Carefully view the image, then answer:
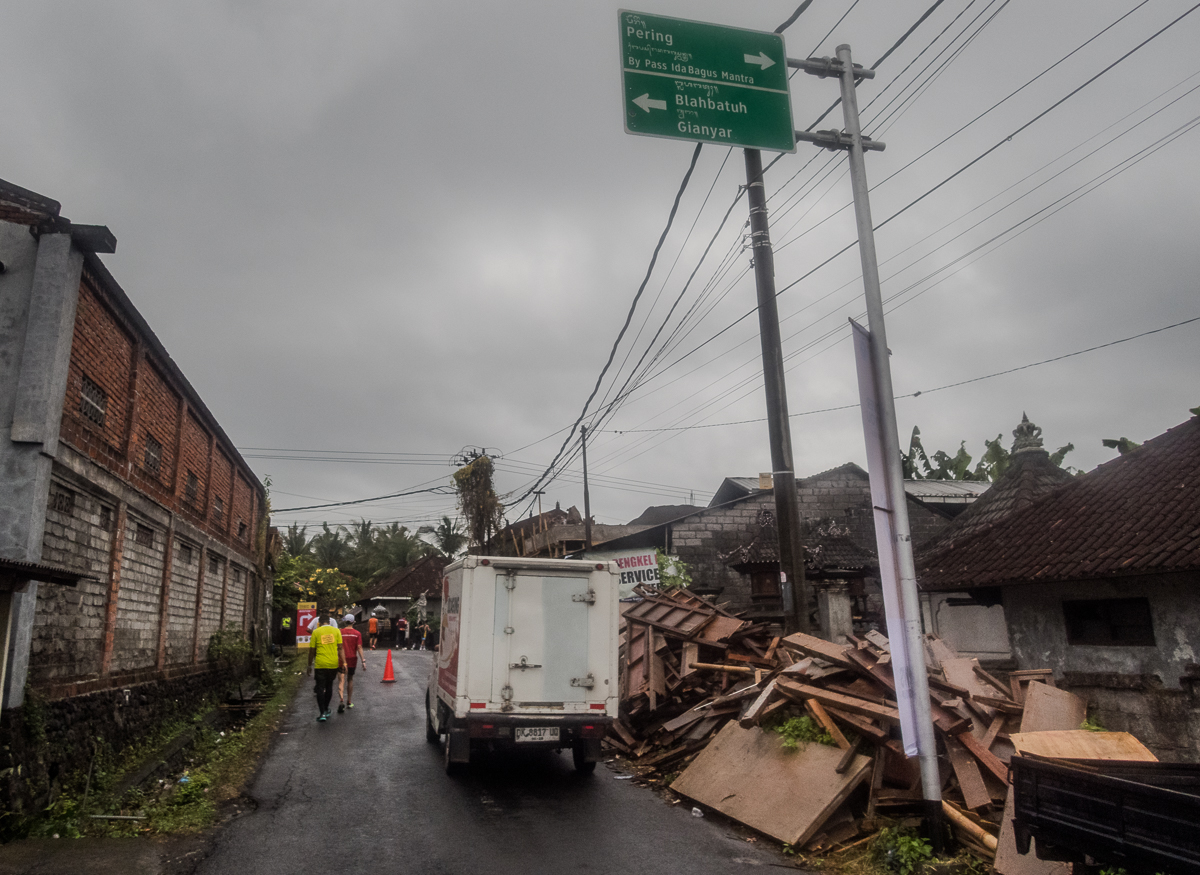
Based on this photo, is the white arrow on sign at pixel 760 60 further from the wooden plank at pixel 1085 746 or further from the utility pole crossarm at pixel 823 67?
the wooden plank at pixel 1085 746

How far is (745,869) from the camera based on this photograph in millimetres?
6168

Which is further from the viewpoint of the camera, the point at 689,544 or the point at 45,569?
the point at 689,544

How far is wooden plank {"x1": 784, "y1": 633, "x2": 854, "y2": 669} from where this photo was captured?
8859 millimetres

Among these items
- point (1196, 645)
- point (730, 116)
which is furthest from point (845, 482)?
point (730, 116)

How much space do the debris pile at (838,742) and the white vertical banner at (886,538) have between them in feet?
2.82

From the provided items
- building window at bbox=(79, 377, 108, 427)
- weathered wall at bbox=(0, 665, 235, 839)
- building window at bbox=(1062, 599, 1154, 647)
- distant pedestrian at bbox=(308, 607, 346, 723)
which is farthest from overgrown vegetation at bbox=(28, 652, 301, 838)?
building window at bbox=(1062, 599, 1154, 647)

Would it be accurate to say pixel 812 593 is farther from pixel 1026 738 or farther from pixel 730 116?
pixel 730 116

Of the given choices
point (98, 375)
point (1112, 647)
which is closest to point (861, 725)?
point (1112, 647)

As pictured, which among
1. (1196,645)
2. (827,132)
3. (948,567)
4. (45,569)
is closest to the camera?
(45,569)

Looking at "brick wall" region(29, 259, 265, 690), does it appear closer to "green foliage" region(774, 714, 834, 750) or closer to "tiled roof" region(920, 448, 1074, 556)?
"green foliage" region(774, 714, 834, 750)

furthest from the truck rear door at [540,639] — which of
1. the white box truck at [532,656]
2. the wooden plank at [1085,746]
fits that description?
the wooden plank at [1085,746]

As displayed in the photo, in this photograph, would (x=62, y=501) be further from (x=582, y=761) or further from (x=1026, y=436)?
(x=1026, y=436)

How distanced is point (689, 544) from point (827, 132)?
70.1ft

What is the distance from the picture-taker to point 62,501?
29.8 ft
